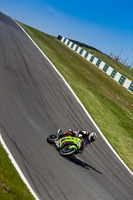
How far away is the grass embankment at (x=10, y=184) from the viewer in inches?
248

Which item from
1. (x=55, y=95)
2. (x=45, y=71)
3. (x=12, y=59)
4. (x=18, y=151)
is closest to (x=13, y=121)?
(x=18, y=151)

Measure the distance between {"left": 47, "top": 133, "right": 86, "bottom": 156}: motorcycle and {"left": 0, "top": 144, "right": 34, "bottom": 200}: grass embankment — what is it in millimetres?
3053

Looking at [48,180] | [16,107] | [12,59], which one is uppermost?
[12,59]

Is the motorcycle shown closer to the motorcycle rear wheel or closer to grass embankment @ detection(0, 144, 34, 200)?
the motorcycle rear wheel

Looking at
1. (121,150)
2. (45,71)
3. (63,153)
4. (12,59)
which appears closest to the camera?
(63,153)

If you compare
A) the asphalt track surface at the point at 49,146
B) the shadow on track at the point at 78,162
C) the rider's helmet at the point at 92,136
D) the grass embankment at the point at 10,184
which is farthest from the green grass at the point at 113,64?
the grass embankment at the point at 10,184

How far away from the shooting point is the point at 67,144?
1067cm

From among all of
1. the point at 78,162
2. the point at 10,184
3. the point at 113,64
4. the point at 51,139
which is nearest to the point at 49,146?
the point at 51,139

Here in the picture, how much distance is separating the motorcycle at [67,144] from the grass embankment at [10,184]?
305cm

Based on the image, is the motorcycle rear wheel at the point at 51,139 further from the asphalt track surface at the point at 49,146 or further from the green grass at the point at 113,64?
the green grass at the point at 113,64

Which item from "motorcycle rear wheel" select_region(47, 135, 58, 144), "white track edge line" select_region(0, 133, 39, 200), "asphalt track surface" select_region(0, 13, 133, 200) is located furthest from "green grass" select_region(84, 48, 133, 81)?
"white track edge line" select_region(0, 133, 39, 200)

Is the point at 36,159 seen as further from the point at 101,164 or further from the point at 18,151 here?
the point at 101,164

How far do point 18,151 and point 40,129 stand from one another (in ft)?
9.53

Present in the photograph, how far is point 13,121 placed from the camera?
11039 mm
